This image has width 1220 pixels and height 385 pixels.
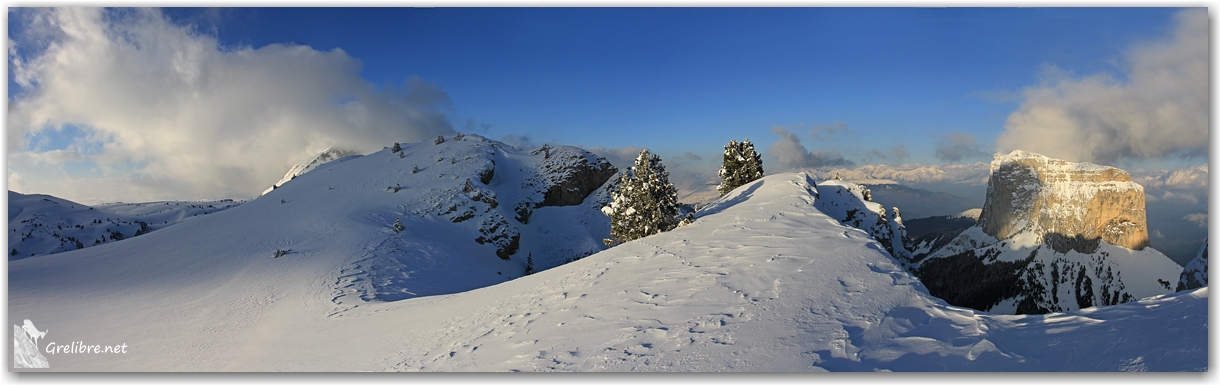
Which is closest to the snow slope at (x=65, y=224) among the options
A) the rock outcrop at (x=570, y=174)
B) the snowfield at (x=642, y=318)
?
the snowfield at (x=642, y=318)

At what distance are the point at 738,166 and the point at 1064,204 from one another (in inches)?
4864

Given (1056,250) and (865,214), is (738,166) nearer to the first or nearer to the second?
(865,214)

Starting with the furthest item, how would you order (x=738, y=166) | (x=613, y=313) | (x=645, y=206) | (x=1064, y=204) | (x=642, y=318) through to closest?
(x=1064, y=204) < (x=738, y=166) < (x=645, y=206) < (x=613, y=313) < (x=642, y=318)

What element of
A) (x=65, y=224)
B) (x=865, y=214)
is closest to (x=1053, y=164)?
(x=865, y=214)

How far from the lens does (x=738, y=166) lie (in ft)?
109

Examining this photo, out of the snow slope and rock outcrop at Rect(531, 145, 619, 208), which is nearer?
the snow slope

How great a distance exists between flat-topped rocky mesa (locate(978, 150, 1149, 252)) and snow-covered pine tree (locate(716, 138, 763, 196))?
9936 cm

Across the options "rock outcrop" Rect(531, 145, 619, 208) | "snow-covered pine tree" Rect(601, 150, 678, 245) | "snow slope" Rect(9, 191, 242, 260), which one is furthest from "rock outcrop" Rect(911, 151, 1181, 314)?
"snow slope" Rect(9, 191, 242, 260)

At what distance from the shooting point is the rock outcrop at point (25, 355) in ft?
27.9

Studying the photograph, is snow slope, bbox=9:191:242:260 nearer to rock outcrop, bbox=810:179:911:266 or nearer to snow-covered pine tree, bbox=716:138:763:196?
snow-covered pine tree, bbox=716:138:763:196

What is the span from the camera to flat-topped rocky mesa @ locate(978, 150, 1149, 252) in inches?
3920

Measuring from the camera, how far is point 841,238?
1305 cm

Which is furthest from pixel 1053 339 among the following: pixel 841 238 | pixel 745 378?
pixel 841 238

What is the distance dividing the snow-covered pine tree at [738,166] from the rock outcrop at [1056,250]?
78.1 m
